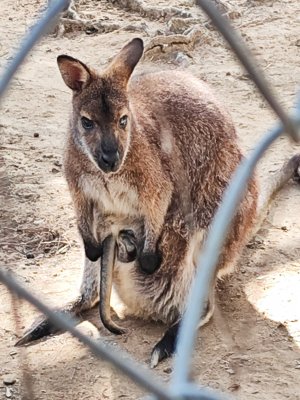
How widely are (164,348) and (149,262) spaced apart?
0.30 m

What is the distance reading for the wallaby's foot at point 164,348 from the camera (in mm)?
3150

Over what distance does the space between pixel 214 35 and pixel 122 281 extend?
3.32m

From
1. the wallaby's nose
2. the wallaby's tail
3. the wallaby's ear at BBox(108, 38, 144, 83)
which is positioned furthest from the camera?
the wallaby's tail

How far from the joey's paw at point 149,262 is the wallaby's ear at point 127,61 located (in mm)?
615

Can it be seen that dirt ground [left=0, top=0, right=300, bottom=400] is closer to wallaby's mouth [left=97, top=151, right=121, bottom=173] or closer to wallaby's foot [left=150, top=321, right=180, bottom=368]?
wallaby's foot [left=150, top=321, right=180, bottom=368]

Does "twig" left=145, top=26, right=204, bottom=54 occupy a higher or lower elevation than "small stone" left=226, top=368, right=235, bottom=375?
lower

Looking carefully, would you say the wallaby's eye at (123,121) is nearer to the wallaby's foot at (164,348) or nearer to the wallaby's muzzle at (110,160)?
the wallaby's muzzle at (110,160)

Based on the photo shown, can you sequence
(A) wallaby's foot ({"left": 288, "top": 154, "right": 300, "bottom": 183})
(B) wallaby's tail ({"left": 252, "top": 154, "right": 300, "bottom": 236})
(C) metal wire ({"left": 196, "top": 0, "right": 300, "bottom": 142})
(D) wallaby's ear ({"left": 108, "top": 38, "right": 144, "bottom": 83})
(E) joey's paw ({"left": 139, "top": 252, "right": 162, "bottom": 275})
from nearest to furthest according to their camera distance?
(C) metal wire ({"left": 196, "top": 0, "right": 300, "bottom": 142}), (D) wallaby's ear ({"left": 108, "top": 38, "right": 144, "bottom": 83}), (E) joey's paw ({"left": 139, "top": 252, "right": 162, "bottom": 275}), (B) wallaby's tail ({"left": 252, "top": 154, "right": 300, "bottom": 236}), (A) wallaby's foot ({"left": 288, "top": 154, "right": 300, "bottom": 183})

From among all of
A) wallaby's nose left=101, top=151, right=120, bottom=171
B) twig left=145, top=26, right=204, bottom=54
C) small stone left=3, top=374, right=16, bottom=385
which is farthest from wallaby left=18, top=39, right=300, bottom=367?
twig left=145, top=26, right=204, bottom=54

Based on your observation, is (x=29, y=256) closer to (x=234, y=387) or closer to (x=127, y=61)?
(x=127, y=61)

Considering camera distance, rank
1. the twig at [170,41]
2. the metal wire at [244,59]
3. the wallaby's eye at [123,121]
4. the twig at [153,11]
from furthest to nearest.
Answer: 1. the twig at [153,11]
2. the twig at [170,41]
3. the wallaby's eye at [123,121]
4. the metal wire at [244,59]

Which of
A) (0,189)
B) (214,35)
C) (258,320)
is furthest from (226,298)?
(214,35)

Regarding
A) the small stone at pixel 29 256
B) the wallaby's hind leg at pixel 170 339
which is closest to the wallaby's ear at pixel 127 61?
the wallaby's hind leg at pixel 170 339

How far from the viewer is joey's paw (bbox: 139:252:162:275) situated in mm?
3219
